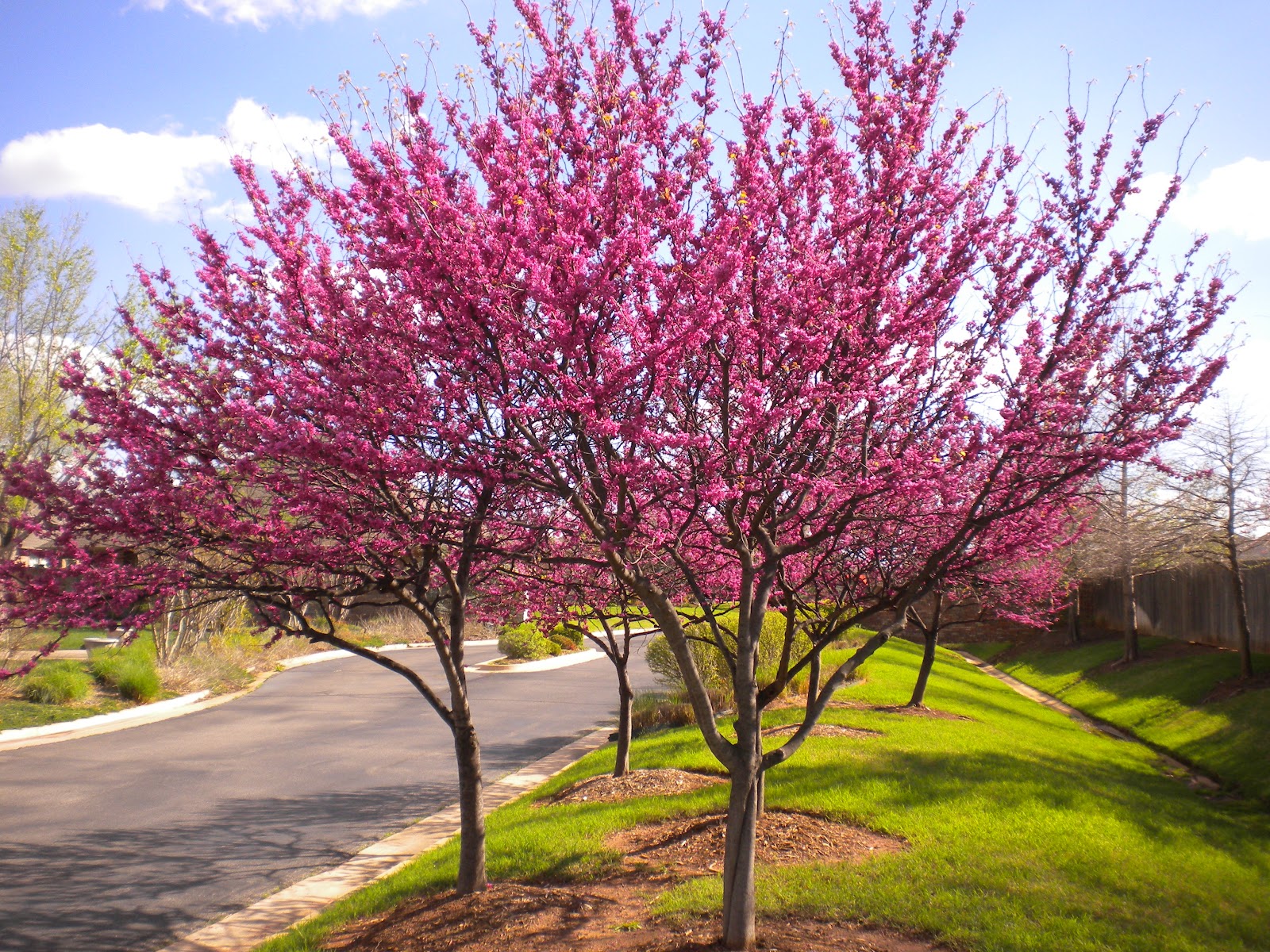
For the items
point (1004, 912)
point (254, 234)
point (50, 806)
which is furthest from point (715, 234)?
point (50, 806)

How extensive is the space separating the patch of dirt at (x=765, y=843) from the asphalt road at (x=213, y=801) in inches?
125

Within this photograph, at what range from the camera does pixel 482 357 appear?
473 cm

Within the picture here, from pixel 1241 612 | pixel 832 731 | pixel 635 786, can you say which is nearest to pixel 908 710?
pixel 832 731

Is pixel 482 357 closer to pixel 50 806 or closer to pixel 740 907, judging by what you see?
pixel 740 907

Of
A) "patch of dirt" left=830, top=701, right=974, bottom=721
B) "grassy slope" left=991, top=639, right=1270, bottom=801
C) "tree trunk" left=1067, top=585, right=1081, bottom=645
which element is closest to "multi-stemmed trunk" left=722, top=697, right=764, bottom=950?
"patch of dirt" left=830, top=701, right=974, bottom=721

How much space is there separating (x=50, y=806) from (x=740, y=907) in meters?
9.47

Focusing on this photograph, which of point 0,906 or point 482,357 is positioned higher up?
point 482,357

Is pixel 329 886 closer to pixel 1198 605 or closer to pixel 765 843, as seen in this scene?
pixel 765 843

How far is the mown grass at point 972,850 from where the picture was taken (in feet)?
20.5

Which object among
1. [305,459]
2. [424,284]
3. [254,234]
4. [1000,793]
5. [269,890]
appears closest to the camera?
[424,284]

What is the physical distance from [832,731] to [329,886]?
7.74m

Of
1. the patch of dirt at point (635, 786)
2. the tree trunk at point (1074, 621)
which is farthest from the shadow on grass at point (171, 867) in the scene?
the tree trunk at point (1074, 621)

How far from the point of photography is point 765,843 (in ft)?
25.6

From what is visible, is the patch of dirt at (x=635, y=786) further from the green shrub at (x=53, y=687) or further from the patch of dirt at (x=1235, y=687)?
the patch of dirt at (x=1235, y=687)
